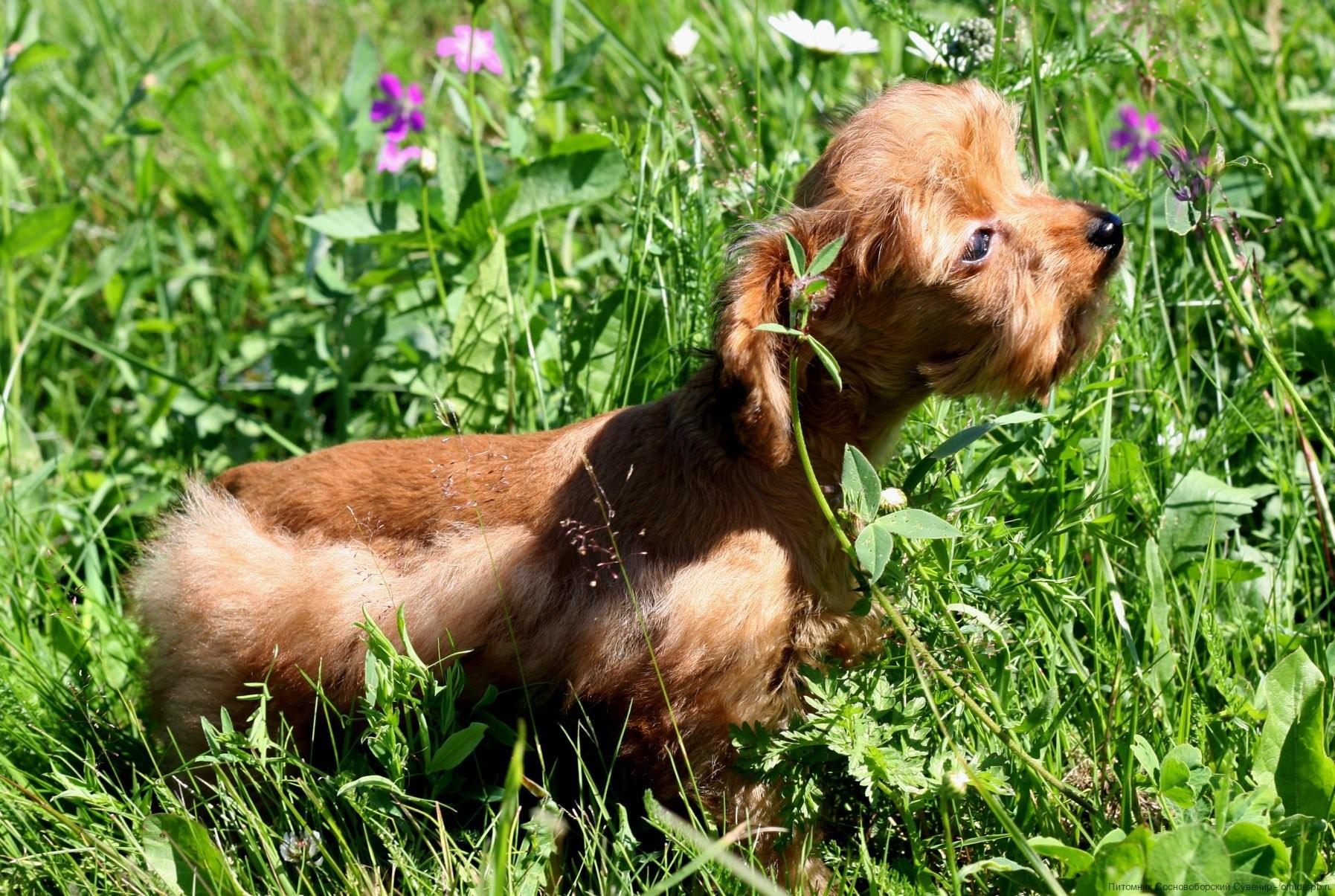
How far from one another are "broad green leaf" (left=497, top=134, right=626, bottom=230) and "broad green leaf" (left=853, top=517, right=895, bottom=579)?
227 cm

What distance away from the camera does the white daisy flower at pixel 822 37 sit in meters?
3.97

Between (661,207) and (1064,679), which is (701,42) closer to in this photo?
(661,207)

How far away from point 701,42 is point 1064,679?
357 cm

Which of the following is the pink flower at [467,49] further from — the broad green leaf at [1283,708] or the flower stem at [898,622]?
the broad green leaf at [1283,708]

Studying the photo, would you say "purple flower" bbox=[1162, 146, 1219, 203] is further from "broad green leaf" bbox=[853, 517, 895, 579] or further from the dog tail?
the dog tail

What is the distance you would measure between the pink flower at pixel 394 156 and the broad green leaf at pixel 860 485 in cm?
281

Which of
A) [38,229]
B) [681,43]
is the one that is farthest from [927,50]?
[38,229]

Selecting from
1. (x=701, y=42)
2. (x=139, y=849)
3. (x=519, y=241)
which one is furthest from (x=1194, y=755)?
(x=701, y=42)

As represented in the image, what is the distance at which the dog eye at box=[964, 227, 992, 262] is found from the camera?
9.12 ft

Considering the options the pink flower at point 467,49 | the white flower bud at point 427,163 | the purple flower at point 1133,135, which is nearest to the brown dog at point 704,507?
the white flower bud at point 427,163

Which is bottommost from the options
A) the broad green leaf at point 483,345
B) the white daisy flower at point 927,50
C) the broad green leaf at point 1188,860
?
the broad green leaf at point 1188,860

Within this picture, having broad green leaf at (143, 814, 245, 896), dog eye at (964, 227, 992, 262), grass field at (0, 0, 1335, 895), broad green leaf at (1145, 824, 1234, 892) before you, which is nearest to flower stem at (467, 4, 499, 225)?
grass field at (0, 0, 1335, 895)

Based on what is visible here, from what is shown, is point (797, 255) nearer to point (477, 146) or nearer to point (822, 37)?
point (822, 37)

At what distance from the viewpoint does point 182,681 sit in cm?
331
